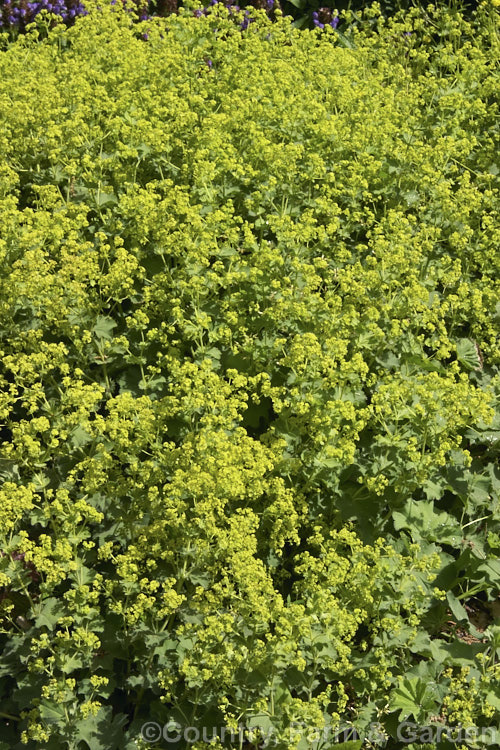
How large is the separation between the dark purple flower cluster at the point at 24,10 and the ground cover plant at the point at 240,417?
95.2 inches

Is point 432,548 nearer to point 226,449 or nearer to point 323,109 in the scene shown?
point 226,449

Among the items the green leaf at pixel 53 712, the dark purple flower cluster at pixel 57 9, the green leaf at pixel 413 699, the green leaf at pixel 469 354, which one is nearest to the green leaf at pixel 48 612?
the green leaf at pixel 53 712

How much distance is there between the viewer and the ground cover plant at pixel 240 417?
10.1 feet

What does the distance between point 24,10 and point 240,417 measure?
5.71 metres

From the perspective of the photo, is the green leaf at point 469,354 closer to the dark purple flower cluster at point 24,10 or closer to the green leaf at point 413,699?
the green leaf at point 413,699

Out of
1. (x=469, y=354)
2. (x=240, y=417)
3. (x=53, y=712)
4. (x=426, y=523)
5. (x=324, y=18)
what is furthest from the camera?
(x=324, y=18)

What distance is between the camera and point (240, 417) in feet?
11.3

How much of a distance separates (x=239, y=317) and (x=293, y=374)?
50 centimetres

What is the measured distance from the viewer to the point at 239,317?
4.07m

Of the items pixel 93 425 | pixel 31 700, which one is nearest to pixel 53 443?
pixel 93 425

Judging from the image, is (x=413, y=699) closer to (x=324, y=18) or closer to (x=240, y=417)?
(x=240, y=417)

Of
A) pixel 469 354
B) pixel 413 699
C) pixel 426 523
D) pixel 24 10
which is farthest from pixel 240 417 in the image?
pixel 24 10

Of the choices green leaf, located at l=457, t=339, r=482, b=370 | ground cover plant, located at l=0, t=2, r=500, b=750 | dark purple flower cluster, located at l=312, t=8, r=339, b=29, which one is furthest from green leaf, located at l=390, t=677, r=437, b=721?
→ dark purple flower cluster, located at l=312, t=8, r=339, b=29

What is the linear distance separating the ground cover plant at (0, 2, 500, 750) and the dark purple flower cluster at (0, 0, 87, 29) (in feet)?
7.93
